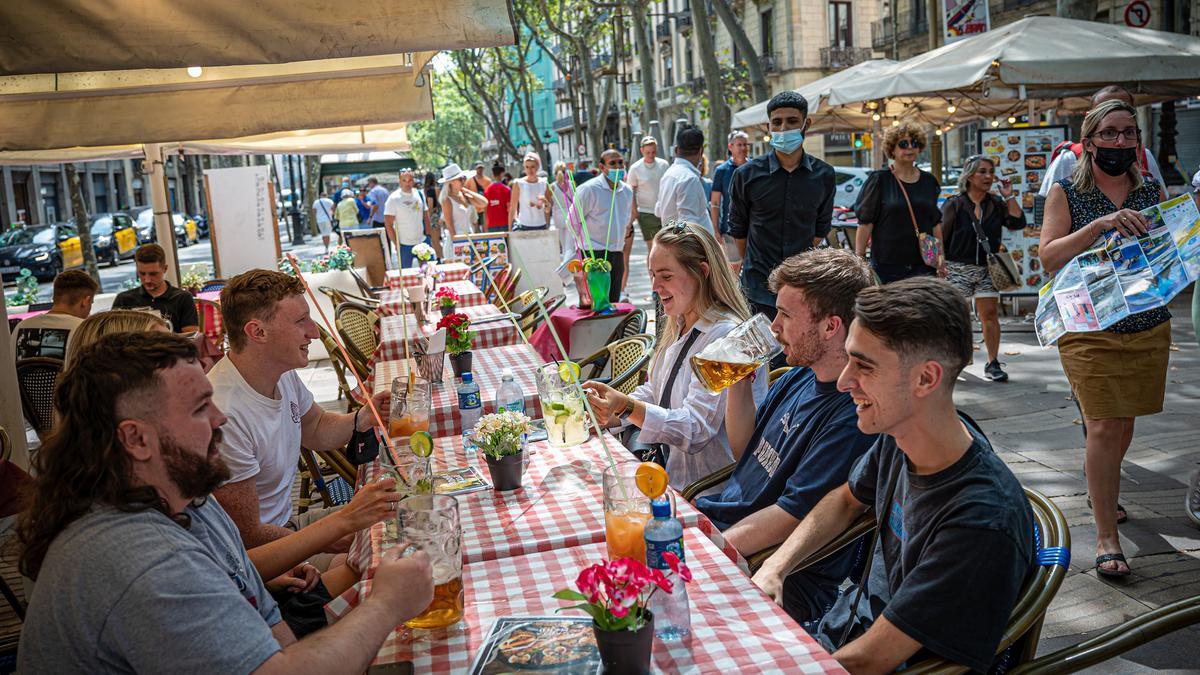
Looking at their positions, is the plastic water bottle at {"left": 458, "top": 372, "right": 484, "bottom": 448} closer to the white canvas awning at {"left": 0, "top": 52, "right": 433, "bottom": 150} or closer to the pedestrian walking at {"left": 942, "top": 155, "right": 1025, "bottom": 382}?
the white canvas awning at {"left": 0, "top": 52, "right": 433, "bottom": 150}

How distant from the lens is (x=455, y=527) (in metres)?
2.04

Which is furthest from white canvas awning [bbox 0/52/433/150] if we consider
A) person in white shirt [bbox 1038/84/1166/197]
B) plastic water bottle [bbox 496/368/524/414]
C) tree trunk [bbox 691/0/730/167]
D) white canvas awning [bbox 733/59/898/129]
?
tree trunk [bbox 691/0/730/167]

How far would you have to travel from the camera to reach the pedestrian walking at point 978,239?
731 cm

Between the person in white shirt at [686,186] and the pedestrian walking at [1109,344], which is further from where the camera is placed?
the person in white shirt at [686,186]

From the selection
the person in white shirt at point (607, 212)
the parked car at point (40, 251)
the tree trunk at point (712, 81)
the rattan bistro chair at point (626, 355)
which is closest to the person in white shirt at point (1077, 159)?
the rattan bistro chair at point (626, 355)

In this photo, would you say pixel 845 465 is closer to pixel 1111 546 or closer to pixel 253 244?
pixel 1111 546

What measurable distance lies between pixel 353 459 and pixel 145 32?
6.18 feet

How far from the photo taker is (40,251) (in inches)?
948

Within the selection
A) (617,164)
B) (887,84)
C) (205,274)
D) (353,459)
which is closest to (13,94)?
(353,459)

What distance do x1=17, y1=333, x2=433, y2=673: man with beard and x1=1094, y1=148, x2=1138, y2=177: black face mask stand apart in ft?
11.0

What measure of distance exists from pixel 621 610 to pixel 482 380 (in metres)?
3.09

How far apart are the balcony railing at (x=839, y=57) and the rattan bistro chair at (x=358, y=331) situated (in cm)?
3473

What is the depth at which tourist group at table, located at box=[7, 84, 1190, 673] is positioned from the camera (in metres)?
1.67

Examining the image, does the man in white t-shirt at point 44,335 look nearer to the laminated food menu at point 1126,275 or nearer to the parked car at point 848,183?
the laminated food menu at point 1126,275
